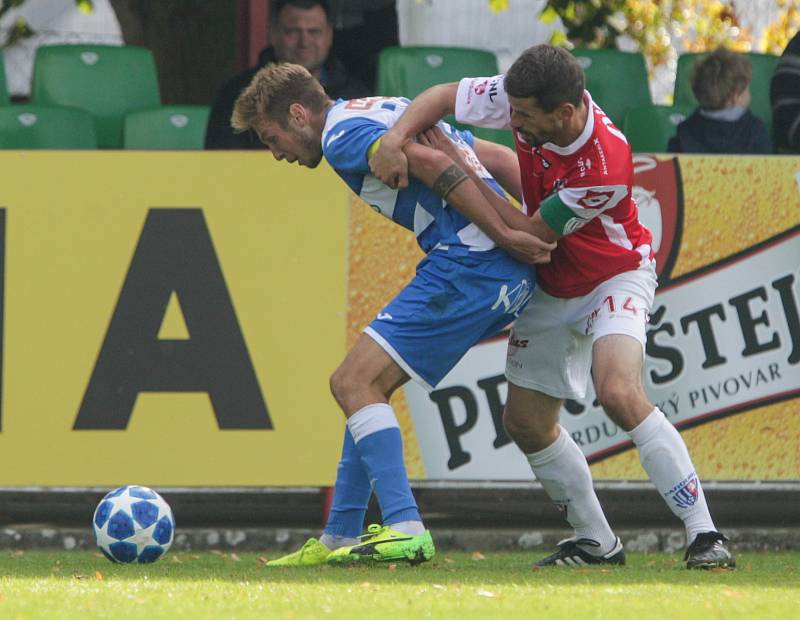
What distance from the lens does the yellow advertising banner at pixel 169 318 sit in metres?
6.64

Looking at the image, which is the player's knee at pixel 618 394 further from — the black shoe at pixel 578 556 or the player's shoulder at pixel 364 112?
the player's shoulder at pixel 364 112

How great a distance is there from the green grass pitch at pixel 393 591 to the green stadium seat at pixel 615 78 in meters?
3.94

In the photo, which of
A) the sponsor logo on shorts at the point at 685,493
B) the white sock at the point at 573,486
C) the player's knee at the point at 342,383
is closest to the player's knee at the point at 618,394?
the sponsor logo on shorts at the point at 685,493

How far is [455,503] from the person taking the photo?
8461 mm

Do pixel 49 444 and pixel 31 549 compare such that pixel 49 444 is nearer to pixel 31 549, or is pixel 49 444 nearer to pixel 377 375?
pixel 31 549

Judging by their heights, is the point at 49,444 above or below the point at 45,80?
below

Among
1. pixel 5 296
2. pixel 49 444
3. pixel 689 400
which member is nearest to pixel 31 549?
pixel 49 444

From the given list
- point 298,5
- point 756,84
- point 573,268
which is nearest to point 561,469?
point 573,268

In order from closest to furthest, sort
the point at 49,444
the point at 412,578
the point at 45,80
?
the point at 412,578 < the point at 49,444 < the point at 45,80

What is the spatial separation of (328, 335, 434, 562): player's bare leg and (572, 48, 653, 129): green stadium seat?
442 centimetres

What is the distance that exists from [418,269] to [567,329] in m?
0.59

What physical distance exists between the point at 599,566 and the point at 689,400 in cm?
143

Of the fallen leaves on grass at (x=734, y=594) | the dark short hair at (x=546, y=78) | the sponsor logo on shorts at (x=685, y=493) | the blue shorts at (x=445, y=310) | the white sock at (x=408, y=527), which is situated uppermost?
the dark short hair at (x=546, y=78)

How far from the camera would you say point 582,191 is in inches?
199
